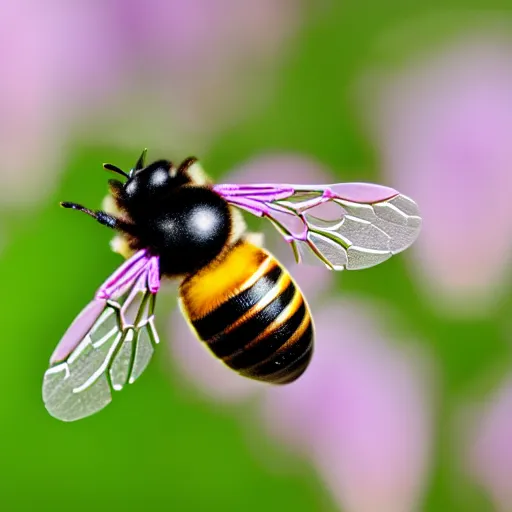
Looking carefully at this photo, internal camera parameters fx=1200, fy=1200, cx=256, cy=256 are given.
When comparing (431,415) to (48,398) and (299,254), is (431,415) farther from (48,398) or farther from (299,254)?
(48,398)

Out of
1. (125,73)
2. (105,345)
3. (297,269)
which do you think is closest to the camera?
(105,345)

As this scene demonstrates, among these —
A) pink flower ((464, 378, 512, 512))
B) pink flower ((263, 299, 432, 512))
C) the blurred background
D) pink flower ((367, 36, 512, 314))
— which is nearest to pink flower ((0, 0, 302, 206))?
the blurred background

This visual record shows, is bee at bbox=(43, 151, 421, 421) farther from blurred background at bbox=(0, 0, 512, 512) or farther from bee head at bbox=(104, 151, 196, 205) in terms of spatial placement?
blurred background at bbox=(0, 0, 512, 512)

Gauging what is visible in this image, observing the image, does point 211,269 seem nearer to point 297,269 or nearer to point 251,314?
point 251,314

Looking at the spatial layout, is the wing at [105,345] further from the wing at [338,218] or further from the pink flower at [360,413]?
the pink flower at [360,413]

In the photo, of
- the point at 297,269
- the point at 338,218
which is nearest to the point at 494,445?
the point at 297,269

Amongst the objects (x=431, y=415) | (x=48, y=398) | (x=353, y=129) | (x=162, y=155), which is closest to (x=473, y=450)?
(x=431, y=415)

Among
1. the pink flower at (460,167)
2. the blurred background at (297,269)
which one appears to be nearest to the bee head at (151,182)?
the blurred background at (297,269)
